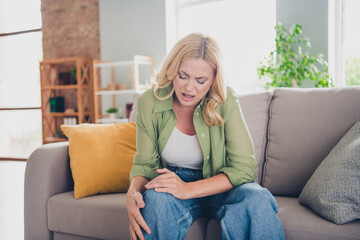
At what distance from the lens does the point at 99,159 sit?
194 cm

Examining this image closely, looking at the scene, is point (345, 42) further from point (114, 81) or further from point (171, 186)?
point (171, 186)

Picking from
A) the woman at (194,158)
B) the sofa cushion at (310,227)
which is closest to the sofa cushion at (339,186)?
the sofa cushion at (310,227)

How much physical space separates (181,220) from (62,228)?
0.84 m

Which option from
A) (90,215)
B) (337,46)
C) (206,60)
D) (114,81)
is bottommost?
(90,215)

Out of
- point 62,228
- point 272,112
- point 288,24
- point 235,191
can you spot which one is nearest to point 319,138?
point 272,112

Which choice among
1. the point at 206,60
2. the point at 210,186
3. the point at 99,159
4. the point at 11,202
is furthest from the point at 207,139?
the point at 11,202

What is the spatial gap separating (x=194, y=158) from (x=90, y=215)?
25.1 inches

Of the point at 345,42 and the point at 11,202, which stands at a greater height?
the point at 345,42

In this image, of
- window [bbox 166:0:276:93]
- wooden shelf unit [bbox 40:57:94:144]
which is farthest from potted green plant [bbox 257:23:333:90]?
wooden shelf unit [bbox 40:57:94:144]

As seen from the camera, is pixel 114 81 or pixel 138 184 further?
pixel 114 81

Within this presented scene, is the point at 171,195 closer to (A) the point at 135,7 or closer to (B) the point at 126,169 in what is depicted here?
(B) the point at 126,169

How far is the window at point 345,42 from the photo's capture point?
3.89 meters

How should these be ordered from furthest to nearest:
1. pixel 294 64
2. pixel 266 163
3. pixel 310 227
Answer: pixel 294 64 → pixel 266 163 → pixel 310 227

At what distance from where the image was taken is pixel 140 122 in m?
1.58
